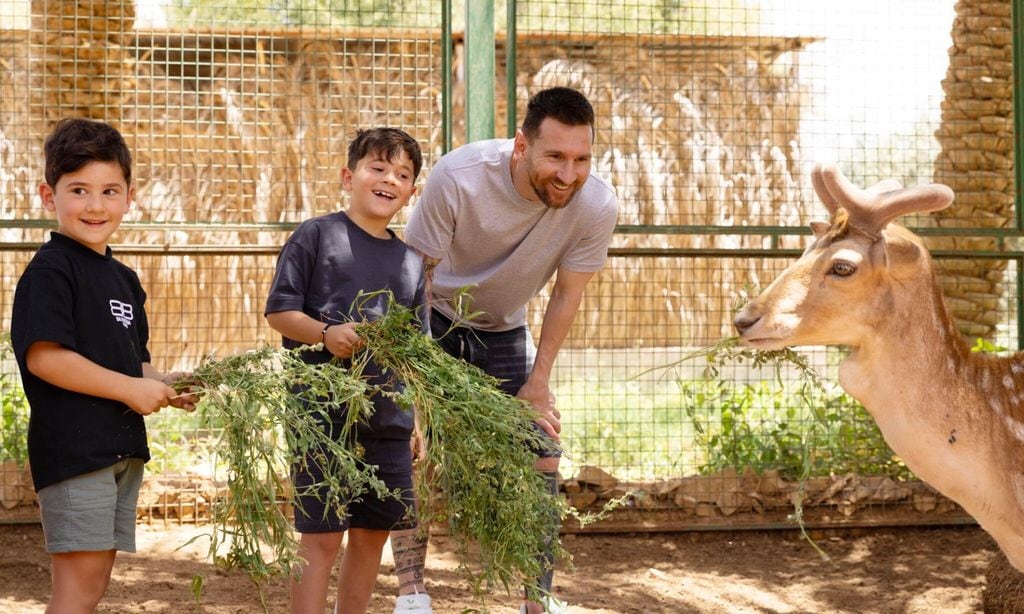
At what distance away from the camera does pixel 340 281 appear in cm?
399

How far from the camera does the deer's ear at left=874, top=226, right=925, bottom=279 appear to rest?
14.3 ft

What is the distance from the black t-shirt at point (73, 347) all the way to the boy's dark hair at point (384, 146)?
1041mm

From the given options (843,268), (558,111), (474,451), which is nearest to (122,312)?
(474,451)

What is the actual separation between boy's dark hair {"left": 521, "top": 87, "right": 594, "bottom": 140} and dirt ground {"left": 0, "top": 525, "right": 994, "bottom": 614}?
→ 7.53ft

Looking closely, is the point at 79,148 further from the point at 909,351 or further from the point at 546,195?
the point at 909,351

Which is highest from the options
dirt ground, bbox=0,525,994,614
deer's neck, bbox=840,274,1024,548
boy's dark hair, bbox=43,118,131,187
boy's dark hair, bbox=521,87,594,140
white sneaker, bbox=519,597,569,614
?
boy's dark hair, bbox=521,87,594,140

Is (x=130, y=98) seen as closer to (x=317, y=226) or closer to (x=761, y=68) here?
(x=761, y=68)

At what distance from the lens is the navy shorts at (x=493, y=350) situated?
182 inches

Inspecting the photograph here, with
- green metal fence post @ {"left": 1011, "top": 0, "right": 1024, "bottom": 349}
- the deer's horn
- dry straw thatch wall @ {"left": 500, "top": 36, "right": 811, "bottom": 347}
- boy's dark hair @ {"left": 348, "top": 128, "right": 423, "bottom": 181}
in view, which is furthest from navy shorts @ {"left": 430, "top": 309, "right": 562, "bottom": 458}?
green metal fence post @ {"left": 1011, "top": 0, "right": 1024, "bottom": 349}

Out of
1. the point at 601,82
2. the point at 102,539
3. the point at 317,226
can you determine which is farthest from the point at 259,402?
the point at 601,82

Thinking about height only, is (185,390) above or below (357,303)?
below

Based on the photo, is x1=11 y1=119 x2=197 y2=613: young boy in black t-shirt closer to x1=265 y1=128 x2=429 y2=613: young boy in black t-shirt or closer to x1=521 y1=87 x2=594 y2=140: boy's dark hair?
x1=265 y1=128 x2=429 y2=613: young boy in black t-shirt

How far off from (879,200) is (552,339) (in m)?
1.33

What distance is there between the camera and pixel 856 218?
4.49 metres
